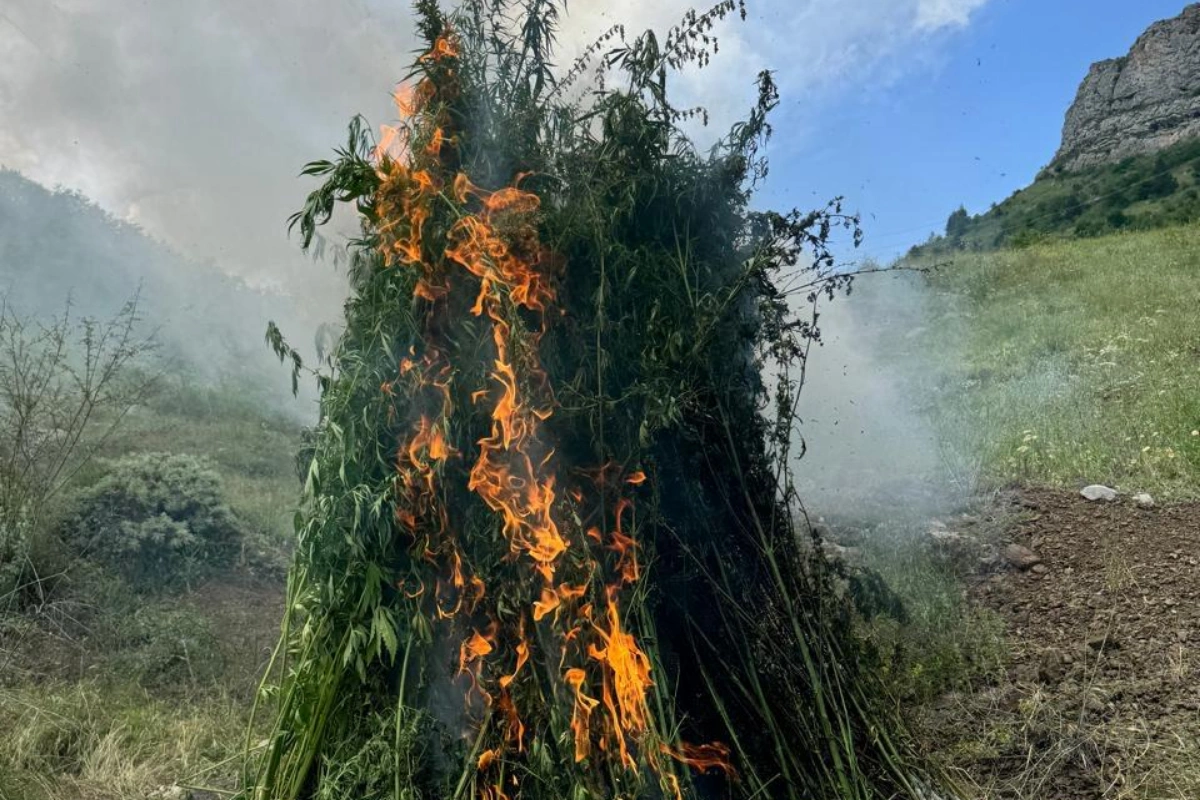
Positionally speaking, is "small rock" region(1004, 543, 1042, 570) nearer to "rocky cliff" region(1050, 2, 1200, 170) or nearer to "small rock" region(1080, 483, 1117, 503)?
"small rock" region(1080, 483, 1117, 503)

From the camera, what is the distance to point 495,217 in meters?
3.14

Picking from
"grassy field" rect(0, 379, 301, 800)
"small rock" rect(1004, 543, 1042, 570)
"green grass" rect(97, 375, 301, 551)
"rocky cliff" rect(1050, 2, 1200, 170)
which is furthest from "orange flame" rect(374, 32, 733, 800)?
"rocky cliff" rect(1050, 2, 1200, 170)

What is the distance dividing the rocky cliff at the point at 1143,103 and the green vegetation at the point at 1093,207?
146 cm

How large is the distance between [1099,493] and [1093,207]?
19.6 meters

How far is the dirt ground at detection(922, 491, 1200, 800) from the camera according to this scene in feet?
12.0

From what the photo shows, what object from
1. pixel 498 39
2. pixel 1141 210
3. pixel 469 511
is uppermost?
pixel 1141 210

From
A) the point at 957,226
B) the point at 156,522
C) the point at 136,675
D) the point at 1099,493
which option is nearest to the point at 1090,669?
the point at 1099,493

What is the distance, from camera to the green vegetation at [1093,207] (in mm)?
19297

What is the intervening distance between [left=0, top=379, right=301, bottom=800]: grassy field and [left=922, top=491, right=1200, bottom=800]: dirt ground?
131 inches

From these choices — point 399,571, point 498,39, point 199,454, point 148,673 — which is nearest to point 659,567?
point 399,571

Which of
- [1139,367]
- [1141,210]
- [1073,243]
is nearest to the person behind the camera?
[1139,367]

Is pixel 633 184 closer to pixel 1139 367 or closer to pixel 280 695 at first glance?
pixel 280 695

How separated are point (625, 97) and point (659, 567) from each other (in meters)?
1.79

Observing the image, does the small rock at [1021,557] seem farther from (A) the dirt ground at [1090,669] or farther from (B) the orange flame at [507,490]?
(B) the orange flame at [507,490]
